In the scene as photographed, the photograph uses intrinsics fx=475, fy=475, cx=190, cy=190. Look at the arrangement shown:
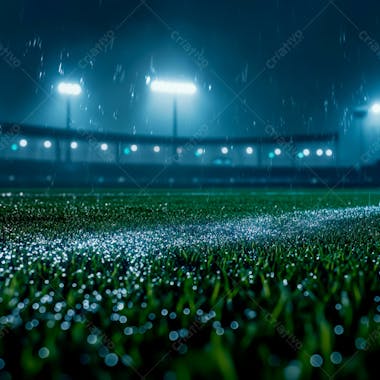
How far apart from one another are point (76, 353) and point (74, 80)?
123ft

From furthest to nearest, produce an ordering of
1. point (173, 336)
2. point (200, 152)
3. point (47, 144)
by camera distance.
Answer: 1. point (200, 152)
2. point (47, 144)
3. point (173, 336)

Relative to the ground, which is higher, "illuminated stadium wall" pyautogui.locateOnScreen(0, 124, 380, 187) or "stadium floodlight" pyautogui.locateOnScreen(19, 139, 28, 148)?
"stadium floodlight" pyautogui.locateOnScreen(19, 139, 28, 148)

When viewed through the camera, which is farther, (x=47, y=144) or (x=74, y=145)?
(x=74, y=145)

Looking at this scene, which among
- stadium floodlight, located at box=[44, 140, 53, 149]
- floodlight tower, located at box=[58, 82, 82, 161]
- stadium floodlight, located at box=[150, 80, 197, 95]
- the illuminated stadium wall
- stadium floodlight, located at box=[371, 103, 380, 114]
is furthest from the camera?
stadium floodlight, located at box=[44, 140, 53, 149]

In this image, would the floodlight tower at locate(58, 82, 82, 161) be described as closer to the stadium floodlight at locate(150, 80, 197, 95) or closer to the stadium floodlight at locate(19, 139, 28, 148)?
the stadium floodlight at locate(150, 80, 197, 95)

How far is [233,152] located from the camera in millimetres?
66625

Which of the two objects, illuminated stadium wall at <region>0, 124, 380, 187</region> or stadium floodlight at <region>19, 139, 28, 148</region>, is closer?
illuminated stadium wall at <region>0, 124, 380, 187</region>

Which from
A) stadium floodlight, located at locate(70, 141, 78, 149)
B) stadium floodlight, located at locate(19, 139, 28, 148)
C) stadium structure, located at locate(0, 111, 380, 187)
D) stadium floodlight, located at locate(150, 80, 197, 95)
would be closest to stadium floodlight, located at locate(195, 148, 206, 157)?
stadium structure, located at locate(0, 111, 380, 187)

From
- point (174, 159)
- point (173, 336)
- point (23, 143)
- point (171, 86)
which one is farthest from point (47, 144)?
point (173, 336)

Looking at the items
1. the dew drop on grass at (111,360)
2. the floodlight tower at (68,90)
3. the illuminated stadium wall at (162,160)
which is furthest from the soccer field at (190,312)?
the floodlight tower at (68,90)

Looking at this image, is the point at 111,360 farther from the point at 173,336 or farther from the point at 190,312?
the point at 190,312

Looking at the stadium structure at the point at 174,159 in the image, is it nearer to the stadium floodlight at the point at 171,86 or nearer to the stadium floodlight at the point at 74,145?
the stadium floodlight at the point at 74,145

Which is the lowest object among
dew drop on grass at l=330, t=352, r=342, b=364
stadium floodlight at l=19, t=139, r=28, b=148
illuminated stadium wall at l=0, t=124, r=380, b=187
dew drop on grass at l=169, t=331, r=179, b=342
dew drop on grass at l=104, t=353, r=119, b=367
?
dew drop on grass at l=330, t=352, r=342, b=364

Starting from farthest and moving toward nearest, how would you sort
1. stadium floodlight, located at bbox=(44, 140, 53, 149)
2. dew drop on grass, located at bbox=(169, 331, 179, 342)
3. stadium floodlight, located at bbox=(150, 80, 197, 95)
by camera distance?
stadium floodlight, located at bbox=(44, 140, 53, 149)
stadium floodlight, located at bbox=(150, 80, 197, 95)
dew drop on grass, located at bbox=(169, 331, 179, 342)
